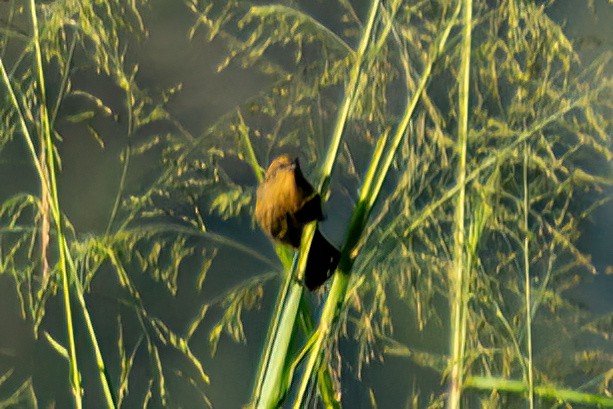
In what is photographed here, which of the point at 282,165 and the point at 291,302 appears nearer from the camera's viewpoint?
the point at 291,302

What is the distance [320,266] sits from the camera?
3.14 ft

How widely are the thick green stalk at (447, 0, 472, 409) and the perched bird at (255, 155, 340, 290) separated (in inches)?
Answer: 4.2

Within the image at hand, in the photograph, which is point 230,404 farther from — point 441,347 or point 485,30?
point 485,30

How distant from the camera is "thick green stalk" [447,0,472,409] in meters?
0.97

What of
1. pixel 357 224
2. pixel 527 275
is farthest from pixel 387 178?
pixel 527 275

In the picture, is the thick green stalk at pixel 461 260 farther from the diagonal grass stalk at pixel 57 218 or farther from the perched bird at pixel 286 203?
the diagonal grass stalk at pixel 57 218

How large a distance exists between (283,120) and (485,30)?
18 centimetres

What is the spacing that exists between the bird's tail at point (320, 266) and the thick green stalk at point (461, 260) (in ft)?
0.32

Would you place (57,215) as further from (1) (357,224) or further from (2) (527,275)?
(2) (527,275)

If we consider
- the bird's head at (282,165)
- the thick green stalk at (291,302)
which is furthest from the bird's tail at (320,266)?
the bird's head at (282,165)

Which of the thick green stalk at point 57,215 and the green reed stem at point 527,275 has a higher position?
the green reed stem at point 527,275

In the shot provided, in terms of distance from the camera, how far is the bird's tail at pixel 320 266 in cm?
95

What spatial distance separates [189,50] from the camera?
4.95 ft

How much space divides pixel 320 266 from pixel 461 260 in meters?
0.12
